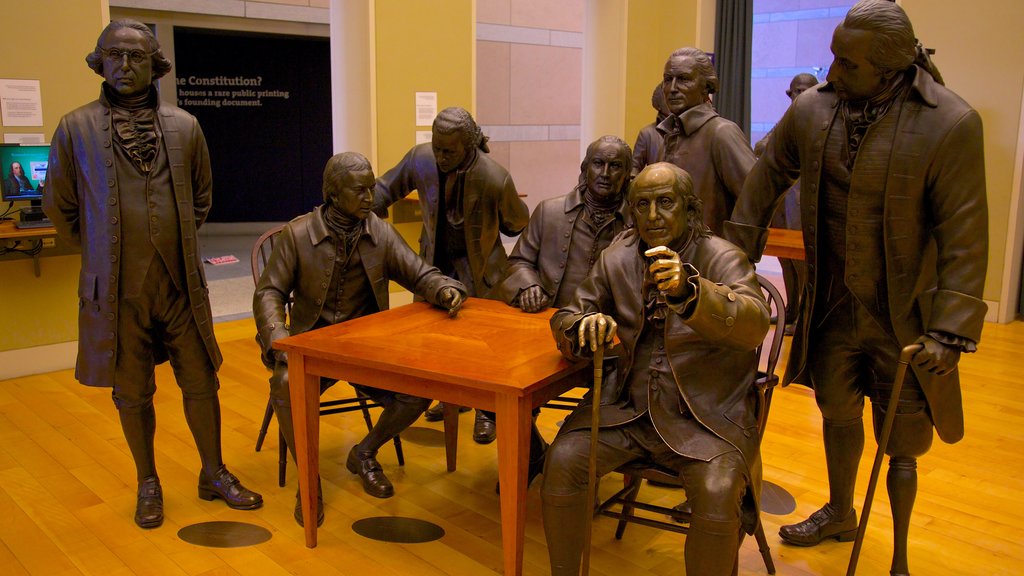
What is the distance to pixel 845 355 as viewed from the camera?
2896mm

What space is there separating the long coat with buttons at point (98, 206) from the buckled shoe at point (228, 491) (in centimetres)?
60

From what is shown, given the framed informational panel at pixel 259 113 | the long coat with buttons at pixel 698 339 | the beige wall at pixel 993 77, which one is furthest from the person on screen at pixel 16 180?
the beige wall at pixel 993 77

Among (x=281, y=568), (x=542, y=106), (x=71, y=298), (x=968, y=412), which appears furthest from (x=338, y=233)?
(x=542, y=106)

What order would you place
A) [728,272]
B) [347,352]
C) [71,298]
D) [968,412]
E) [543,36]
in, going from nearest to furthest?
[728,272], [347,352], [968,412], [71,298], [543,36]

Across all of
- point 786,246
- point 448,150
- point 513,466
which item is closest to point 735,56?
point 786,246

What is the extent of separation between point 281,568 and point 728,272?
5.72 feet

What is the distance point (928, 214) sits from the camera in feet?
8.66

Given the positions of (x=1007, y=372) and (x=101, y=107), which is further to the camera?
(x=1007, y=372)

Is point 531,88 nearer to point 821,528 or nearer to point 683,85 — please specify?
A: point 683,85

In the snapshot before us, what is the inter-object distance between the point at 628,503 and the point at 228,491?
1.60 metres

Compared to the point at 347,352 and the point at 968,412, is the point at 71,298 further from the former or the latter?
the point at 968,412

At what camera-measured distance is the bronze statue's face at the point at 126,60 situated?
302 centimetres

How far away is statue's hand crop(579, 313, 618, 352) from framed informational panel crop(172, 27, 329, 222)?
7.99 m

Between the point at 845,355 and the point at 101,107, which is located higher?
the point at 101,107
